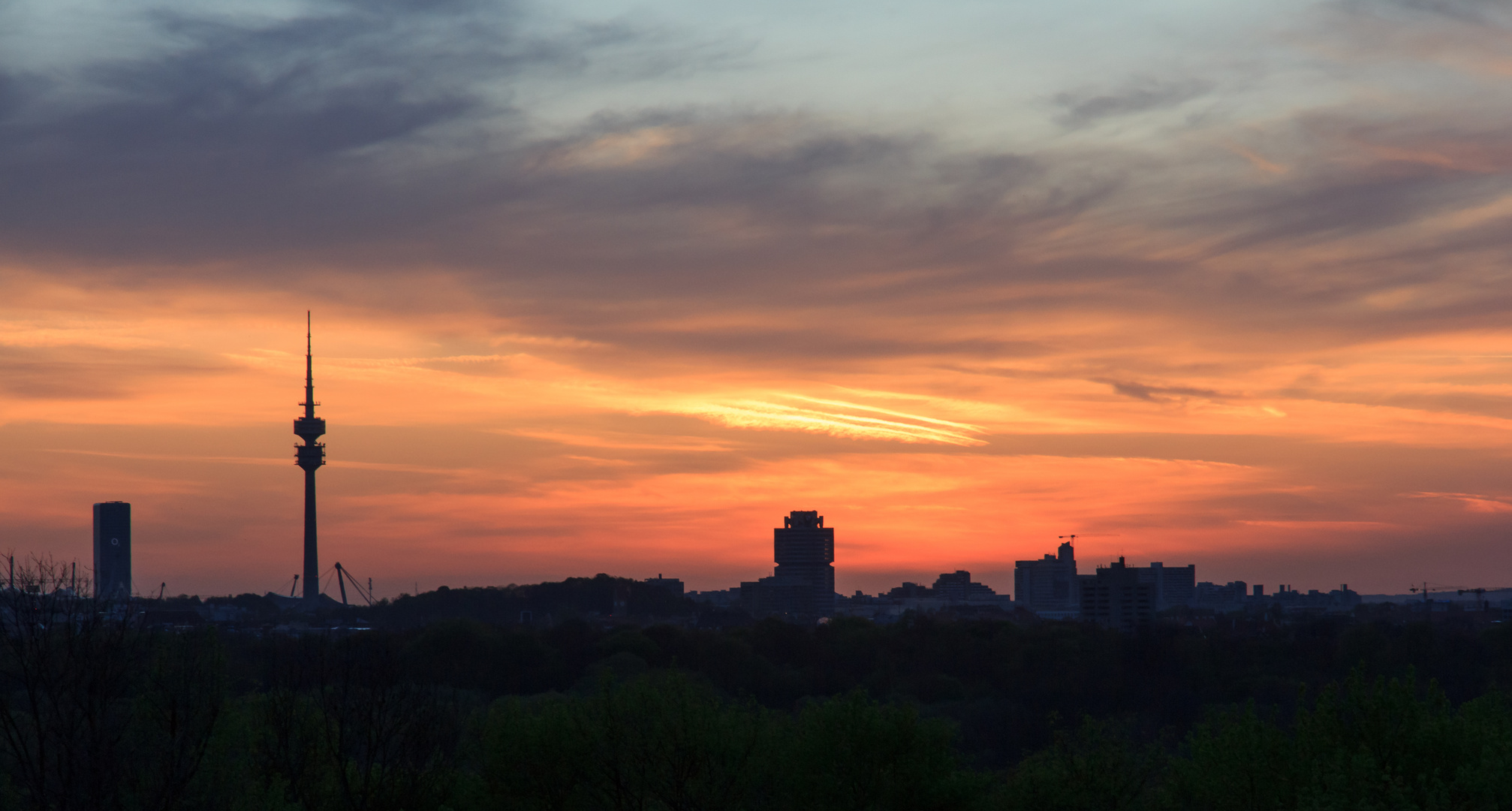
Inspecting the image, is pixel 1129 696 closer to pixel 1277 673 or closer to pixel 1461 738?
pixel 1277 673

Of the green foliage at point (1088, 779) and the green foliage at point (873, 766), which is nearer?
the green foliage at point (1088, 779)

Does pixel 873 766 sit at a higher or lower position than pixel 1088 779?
higher

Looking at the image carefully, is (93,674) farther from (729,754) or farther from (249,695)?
(249,695)

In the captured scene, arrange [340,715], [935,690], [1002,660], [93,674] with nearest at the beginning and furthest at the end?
[93,674], [340,715], [935,690], [1002,660]

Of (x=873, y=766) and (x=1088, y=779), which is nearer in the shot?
(x=1088, y=779)

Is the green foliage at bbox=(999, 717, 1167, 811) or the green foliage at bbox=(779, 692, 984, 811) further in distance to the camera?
the green foliage at bbox=(779, 692, 984, 811)

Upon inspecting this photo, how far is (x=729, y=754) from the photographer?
194 ft

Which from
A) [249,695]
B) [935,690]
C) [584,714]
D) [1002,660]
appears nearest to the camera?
[584,714]

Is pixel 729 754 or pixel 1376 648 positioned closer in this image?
pixel 729 754

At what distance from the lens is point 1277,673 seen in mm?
160375

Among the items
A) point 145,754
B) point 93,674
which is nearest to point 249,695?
point 145,754

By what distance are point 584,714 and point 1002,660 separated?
10943 centimetres

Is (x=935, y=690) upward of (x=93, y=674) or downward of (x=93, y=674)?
downward

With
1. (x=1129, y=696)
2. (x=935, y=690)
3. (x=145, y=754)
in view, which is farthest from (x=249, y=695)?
(x=1129, y=696)
